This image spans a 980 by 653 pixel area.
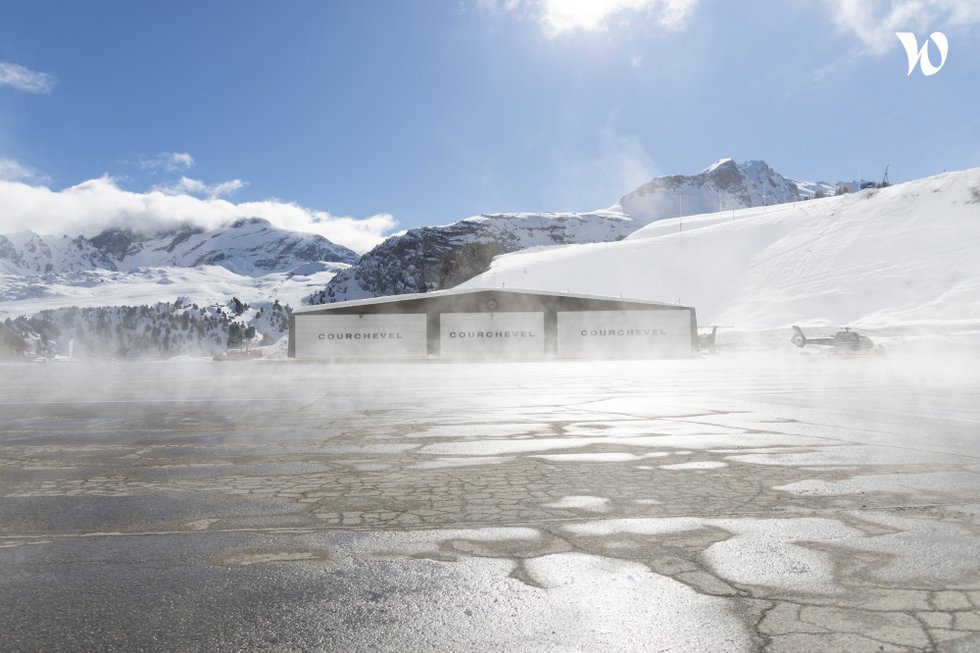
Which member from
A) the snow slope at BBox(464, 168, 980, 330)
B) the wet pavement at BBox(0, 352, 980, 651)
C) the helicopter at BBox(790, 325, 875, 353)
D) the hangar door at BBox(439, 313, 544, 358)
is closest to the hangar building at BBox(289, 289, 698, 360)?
the hangar door at BBox(439, 313, 544, 358)

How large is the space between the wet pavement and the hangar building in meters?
35.0

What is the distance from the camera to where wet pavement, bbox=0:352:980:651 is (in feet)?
8.66

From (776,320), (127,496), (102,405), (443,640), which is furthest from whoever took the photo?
(776,320)

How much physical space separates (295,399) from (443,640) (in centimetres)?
1162

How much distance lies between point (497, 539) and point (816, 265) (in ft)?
263

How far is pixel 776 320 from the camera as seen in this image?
62.8m

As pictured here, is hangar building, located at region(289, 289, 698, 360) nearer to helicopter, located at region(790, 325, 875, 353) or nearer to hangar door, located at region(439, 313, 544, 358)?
hangar door, located at region(439, 313, 544, 358)

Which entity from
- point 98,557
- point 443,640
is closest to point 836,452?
point 443,640

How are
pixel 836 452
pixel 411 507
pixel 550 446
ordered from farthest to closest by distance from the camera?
pixel 550 446
pixel 836 452
pixel 411 507

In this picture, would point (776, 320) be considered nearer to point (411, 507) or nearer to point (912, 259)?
point (912, 259)

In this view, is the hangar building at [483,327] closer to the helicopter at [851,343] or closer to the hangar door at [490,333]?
the hangar door at [490,333]

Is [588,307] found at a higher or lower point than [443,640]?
higher

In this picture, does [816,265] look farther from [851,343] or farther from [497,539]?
[497,539]

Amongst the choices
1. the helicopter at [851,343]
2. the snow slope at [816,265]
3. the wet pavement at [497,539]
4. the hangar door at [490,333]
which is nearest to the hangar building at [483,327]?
the hangar door at [490,333]
